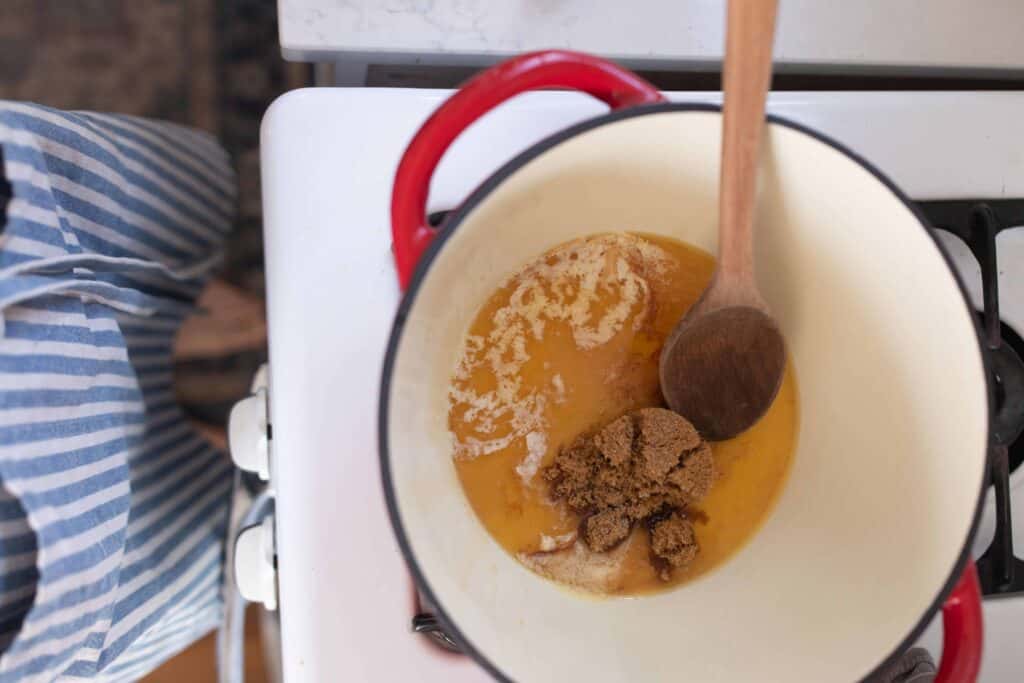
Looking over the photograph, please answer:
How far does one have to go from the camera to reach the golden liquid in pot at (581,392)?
1.61 feet

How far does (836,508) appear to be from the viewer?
1.63ft

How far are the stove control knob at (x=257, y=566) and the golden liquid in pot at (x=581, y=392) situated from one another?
141mm

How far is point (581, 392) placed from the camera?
1.69 ft

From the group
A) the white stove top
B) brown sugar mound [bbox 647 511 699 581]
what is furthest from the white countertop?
brown sugar mound [bbox 647 511 699 581]

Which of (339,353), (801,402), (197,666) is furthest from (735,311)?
(197,666)

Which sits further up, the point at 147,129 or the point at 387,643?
the point at 147,129

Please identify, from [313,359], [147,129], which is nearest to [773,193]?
[313,359]

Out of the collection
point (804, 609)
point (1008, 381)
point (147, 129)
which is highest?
point (147, 129)

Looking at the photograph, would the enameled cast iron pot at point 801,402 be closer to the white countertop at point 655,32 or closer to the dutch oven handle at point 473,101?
the dutch oven handle at point 473,101

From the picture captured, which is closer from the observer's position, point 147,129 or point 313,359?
point 313,359

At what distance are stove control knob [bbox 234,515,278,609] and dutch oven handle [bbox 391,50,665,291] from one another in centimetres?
24

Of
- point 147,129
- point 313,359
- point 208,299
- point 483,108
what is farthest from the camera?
point 208,299

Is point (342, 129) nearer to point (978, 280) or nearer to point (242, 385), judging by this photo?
point (978, 280)

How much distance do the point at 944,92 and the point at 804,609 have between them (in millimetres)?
359
